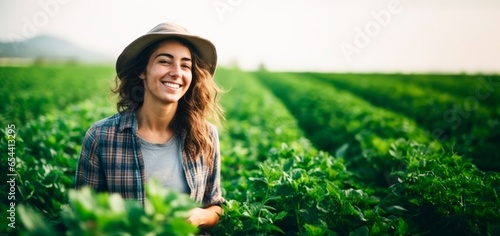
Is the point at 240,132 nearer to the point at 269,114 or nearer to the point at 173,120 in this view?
the point at 269,114

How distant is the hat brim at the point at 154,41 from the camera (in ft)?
6.61

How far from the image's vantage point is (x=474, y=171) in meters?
2.50

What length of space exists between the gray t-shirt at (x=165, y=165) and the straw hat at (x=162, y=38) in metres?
0.53

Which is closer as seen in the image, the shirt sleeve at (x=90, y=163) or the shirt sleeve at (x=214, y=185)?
the shirt sleeve at (x=90, y=163)

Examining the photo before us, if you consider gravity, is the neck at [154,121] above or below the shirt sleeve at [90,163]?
above

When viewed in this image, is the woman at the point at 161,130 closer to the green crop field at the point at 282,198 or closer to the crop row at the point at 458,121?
the green crop field at the point at 282,198

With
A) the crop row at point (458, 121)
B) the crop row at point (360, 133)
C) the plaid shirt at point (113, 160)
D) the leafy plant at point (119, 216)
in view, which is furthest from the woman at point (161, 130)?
the crop row at point (458, 121)

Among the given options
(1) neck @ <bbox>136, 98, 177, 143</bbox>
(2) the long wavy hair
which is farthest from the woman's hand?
(1) neck @ <bbox>136, 98, 177, 143</bbox>

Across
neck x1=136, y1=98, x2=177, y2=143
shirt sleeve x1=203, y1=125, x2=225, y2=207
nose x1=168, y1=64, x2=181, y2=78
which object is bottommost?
shirt sleeve x1=203, y1=125, x2=225, y2=207

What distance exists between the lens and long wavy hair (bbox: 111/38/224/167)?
2.20 m

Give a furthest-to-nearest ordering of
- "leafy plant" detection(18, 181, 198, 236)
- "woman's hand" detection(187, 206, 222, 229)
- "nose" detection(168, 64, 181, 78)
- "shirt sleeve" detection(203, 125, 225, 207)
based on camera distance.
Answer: "shirt sleeve" detection(203, 125, 225, 207) < "nose" detection(168, 64, 181, 78) < "woman's hand" detection(187, 206, 222, 229) < "leafy plant" detection(18, 181, 198, 236)

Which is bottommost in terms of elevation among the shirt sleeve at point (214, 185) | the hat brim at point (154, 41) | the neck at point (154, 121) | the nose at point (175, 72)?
the shirt sleeve at point (214, 185)

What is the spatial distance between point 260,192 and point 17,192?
1783 millimetres

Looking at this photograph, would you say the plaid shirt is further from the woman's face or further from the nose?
the nose
